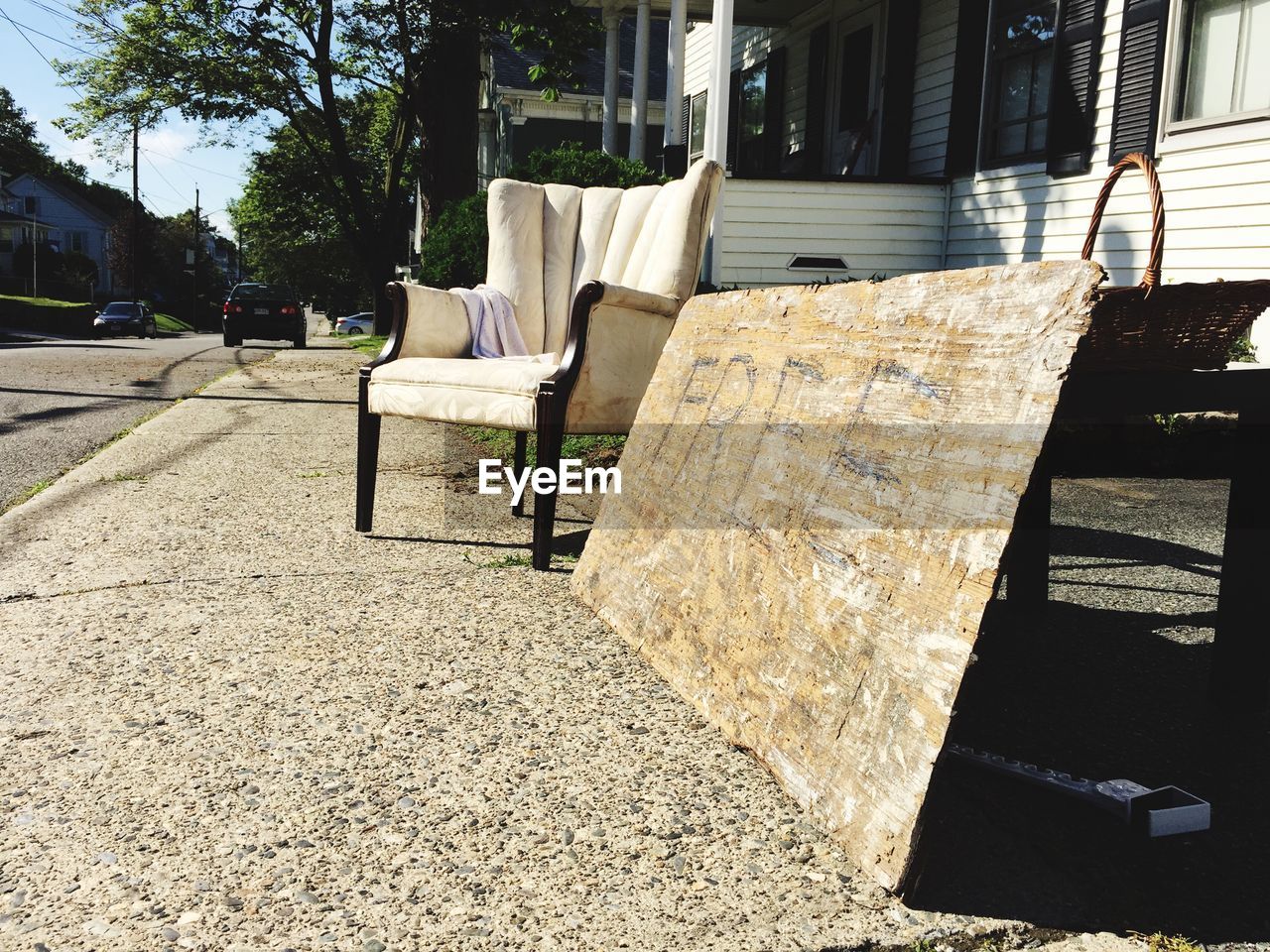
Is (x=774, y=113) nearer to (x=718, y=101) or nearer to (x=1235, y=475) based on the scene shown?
(x=718, y=101)

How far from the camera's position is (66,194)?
65625mm

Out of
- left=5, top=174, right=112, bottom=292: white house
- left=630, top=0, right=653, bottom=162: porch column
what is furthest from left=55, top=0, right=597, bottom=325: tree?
left=5, top=174, right=112, bottom=292: white house

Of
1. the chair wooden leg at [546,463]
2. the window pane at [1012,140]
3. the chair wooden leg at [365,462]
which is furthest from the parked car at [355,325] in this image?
the chair wooden leg at [546,463]

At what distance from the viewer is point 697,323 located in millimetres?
2707

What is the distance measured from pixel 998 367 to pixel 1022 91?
8305 mm

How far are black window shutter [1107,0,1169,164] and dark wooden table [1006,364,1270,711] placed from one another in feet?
19.3

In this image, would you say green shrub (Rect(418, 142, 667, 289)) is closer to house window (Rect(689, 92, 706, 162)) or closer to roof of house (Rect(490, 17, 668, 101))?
house window (Rect(689, 92, 706, 162))

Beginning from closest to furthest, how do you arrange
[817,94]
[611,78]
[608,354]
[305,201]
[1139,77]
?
[608,354] < [1139,77] < [817,94] < [611,78] < [305,201]

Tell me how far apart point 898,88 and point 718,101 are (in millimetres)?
2517

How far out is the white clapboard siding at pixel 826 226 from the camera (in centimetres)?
930

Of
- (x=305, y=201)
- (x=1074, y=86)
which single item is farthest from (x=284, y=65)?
(x=305, y=201)

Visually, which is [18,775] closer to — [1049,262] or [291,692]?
[291,692]

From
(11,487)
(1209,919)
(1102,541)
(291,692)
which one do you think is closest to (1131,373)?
(1209,919)

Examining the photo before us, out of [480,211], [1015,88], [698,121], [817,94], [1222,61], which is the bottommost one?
[480,211]
